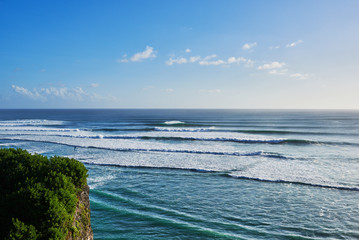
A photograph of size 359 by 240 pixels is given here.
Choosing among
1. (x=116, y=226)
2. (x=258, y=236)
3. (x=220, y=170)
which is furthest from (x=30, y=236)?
(x=220, y=170)

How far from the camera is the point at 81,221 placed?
19.1 feet

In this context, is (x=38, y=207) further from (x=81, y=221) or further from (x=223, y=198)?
(x=223, y=198)

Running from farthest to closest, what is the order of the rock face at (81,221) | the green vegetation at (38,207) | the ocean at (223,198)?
the ocean at (223,198), the rock face at (81,221), the green vegetation at (38,207)

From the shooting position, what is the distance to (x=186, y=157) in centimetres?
2141

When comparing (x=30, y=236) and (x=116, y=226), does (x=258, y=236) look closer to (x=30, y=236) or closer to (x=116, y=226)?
(x=116, y=226)

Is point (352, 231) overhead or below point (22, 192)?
below

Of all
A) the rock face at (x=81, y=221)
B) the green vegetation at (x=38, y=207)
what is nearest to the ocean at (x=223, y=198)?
the rock face at (x=81, y=221)

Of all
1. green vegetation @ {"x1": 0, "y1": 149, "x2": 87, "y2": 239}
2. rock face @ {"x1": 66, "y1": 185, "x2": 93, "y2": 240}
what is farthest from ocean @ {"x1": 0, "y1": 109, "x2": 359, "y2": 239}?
green vegetation @ {"x1": 0, "y1": 149, "x2": 87, "y2": 239}

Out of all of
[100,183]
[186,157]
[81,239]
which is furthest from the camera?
[186,157]

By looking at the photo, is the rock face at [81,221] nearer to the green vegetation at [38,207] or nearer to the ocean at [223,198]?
the green vegetation at [38,207]

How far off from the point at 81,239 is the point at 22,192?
6.10 feet

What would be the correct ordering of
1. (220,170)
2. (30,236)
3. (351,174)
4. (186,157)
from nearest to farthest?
(30,236) → (351,174) → (220,170) → (186,157)

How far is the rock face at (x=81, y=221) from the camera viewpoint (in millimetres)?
5276

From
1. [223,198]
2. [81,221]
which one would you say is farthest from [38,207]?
[223,198]
